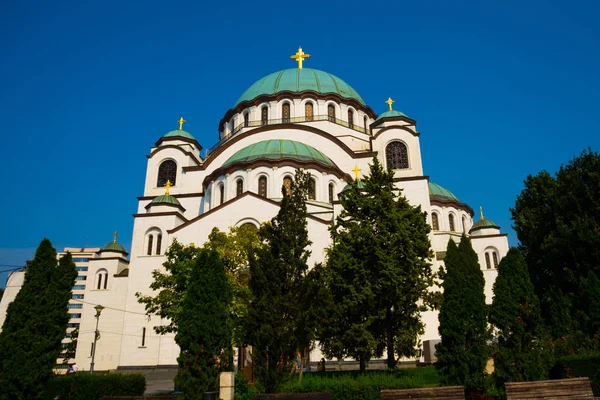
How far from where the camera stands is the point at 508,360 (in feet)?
34.4

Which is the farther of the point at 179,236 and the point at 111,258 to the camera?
the point at 111,258

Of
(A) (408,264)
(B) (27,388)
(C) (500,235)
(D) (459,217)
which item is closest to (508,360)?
(A) (408,264)

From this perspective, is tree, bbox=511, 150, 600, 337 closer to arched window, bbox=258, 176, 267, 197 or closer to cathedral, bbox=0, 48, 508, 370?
cathedral, bbox=0, 48, 508, 370

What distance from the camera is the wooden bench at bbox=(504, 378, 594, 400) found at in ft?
27.6

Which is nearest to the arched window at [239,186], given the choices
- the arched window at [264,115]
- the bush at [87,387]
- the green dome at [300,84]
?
the arched window at [264,115]

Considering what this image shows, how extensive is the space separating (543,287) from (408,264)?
1023 cm

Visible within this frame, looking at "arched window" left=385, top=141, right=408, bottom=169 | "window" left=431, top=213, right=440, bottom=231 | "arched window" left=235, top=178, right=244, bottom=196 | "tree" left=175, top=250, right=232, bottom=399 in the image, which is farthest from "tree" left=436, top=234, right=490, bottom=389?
"window" left=431, top=213, right=440, bottom=231

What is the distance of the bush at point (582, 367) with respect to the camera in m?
10.3

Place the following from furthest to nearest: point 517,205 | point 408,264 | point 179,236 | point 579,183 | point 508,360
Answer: point 179,236 < point 517,205 < point 579,183 < point 408,264 < point 508,360

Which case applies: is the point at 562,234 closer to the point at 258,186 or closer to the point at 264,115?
the point at 258,186

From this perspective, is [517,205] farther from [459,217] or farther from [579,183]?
[459,217]

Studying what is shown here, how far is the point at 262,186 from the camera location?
2742cm

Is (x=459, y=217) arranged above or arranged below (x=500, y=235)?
above

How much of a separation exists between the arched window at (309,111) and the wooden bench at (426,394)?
2758 cm
